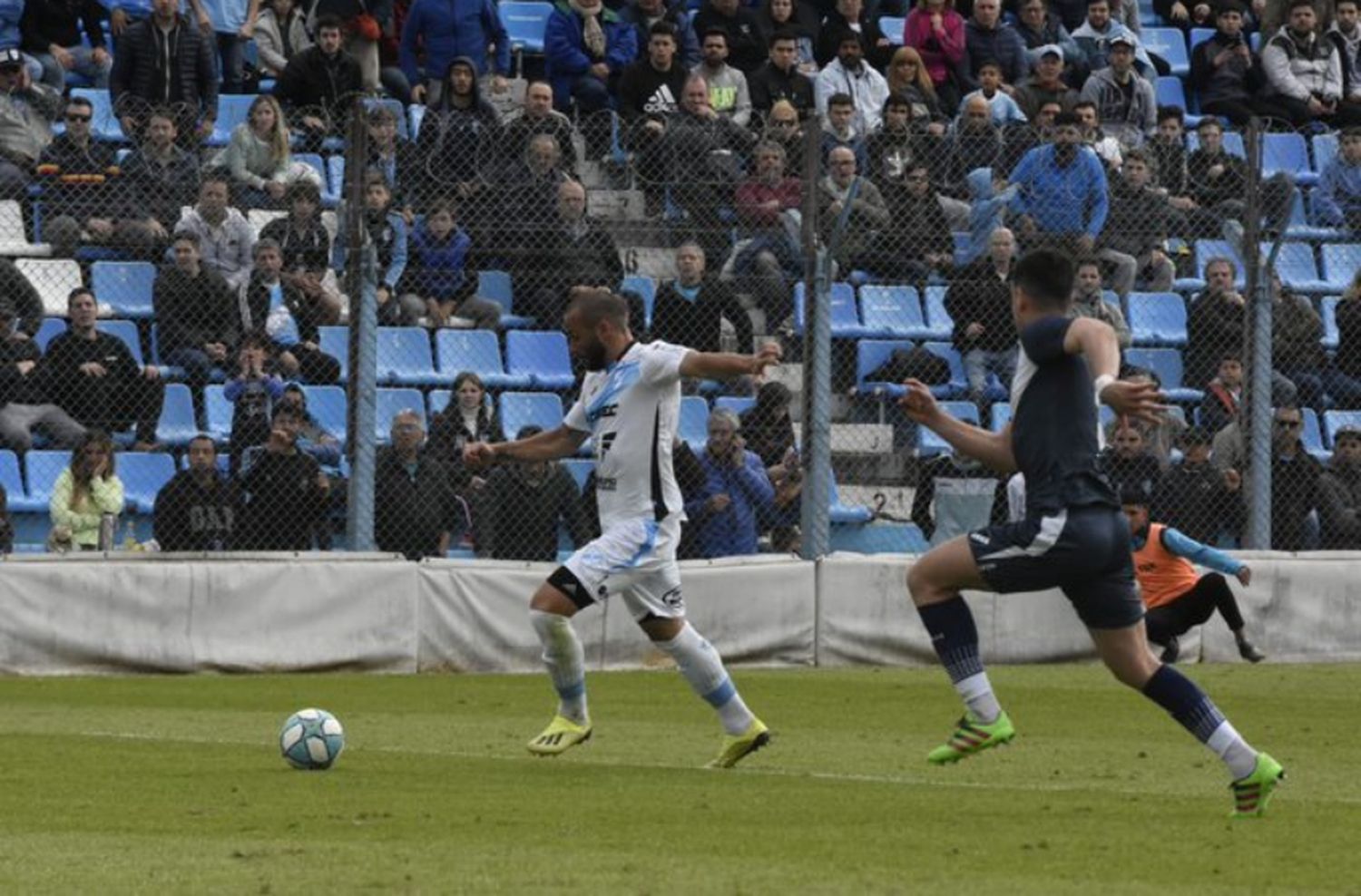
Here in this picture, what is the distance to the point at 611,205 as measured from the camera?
20422 mm

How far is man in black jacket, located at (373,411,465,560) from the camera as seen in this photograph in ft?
62.1

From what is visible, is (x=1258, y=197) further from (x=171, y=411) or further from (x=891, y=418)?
(x=171, y=411)

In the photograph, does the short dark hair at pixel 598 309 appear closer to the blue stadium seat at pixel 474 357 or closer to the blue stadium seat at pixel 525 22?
the blue stadium seat at pixel 474 357

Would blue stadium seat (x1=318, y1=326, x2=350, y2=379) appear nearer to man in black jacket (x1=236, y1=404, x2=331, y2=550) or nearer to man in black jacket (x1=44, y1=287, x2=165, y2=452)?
man in black jacket (x1=236, y1=404, x2=331, y2=550)

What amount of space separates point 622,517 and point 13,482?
786cm

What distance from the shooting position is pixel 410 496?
62.4ft

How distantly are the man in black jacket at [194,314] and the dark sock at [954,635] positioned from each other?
9.82 meters

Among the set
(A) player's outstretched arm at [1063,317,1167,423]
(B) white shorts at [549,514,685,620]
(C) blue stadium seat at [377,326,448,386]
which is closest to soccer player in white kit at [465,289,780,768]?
(B) white shorts at [549,514,685,620]

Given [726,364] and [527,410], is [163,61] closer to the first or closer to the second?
[527,410]

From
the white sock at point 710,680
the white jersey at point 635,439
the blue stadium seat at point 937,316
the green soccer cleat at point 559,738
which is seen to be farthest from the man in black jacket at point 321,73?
the white sock at point 710,680

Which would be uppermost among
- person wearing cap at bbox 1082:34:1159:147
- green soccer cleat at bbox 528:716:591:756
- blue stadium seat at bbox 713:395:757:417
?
person wearing cap at bbox 1082:34:1159:147

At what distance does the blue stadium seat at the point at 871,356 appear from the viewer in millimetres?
20922

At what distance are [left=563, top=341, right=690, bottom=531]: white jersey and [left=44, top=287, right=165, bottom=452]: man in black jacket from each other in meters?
7.35

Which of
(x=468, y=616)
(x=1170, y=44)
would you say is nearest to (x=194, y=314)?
(x=468, y=616)
